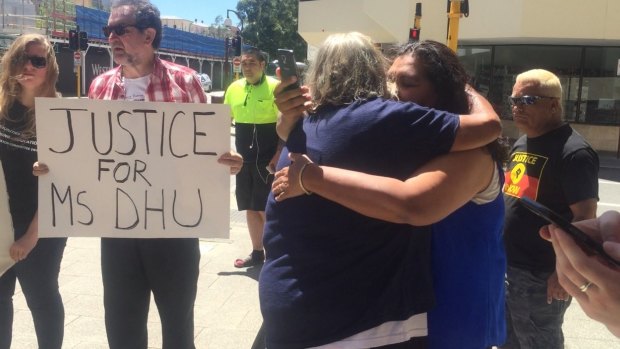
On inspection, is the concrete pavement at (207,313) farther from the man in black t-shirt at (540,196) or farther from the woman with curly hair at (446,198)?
the woman with curly hair at (446,198)

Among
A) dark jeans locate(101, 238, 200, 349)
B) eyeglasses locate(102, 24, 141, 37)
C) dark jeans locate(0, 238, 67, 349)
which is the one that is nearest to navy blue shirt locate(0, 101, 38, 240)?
dark jeans locate(0, 238, 67, 349)

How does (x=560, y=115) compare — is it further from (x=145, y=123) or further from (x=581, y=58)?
(x=581, y=58)

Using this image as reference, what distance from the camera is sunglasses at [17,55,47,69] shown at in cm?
291

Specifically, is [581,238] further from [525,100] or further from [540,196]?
[525,100]

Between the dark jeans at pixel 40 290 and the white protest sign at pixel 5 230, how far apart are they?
0.09m

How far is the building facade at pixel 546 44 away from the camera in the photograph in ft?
49.5

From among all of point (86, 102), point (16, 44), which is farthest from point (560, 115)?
point (16, 44)

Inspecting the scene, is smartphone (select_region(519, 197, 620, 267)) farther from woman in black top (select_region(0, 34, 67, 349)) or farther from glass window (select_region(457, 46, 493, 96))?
glass window (select_region(457, 46, 493, 96))

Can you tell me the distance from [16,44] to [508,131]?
16.7 metres

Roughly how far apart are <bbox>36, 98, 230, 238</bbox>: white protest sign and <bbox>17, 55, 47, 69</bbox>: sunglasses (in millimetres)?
486

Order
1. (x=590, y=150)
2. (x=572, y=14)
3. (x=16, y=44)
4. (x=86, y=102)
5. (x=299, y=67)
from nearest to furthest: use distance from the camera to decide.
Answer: (x=299, y=67) → (x=86, y=102) → (x=590, y=150) → (x=16, y=44) → (x=572, y=14)

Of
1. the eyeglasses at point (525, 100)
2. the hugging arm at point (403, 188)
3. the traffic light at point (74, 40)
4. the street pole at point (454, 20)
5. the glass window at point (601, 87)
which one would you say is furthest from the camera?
the traffic light at point (74, 40)

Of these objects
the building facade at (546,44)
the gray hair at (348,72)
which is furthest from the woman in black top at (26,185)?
the building facade at (546,44)

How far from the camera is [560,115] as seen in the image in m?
3.00
